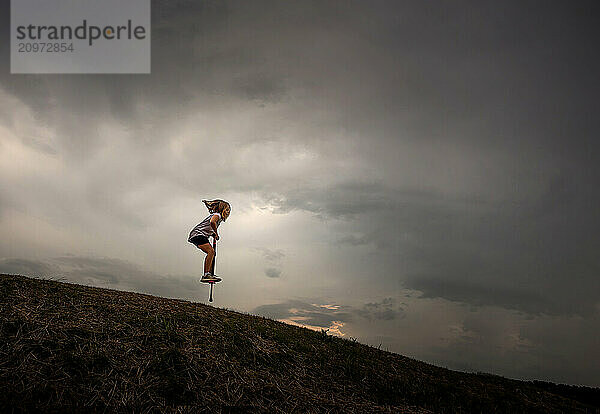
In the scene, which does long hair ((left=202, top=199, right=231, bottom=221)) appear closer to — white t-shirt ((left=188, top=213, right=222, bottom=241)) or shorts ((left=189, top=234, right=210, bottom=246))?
white t-shirt ((left=188, top=213, right=222, bottom=241))

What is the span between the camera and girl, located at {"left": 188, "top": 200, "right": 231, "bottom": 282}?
17.1 metres

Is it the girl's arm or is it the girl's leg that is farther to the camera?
the girl's arm

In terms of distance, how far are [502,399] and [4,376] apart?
13.3 meters

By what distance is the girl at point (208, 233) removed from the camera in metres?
17.1

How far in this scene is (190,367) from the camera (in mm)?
9805

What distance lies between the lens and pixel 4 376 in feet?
27.3

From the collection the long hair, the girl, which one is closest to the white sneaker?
the girl

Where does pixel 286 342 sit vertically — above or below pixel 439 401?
above

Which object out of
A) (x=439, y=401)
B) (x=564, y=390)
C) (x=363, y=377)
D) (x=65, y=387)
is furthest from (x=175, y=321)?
(x=564, y=390)

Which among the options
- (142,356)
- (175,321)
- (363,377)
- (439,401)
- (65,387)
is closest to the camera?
(65,387)

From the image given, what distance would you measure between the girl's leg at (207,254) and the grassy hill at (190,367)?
7.93 feet

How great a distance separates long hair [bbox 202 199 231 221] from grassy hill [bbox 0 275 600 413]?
15.5 feet

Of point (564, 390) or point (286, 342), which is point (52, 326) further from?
point (564, 390)

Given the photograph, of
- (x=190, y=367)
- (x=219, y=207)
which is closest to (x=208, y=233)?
(x=219, y=207)
